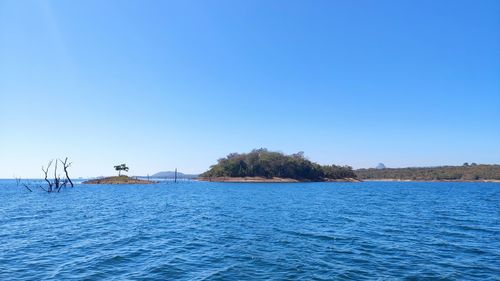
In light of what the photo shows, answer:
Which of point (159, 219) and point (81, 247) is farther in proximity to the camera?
point (159, 219)

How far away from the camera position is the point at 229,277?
1750 cm

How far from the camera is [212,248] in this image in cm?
2452

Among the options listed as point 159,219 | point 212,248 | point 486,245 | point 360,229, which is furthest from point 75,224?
point 486,245

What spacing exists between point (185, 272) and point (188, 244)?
753 cm

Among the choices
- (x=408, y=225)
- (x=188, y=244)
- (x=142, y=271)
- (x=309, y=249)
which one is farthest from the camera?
(x=408, y=225)

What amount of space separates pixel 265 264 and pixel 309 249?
5.20 m

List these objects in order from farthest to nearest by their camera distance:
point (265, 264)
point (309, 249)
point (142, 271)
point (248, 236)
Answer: point (248, 236) < point (309, 249) < point (265, 264) < point (142, 271)

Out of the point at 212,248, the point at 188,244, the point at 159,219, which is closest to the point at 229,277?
the point at 212,248

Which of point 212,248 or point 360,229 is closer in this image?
point 212,248

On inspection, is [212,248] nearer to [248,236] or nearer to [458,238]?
[248,236]

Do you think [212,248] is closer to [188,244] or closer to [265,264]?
[188,244]

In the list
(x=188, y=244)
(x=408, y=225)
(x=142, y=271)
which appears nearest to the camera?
(x=142, y=271)

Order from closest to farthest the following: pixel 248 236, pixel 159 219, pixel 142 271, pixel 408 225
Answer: pixel 142 271 < pixel 248 236 < pixel 408 225 < pixel 159 219

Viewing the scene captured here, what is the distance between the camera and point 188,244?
25969mm
